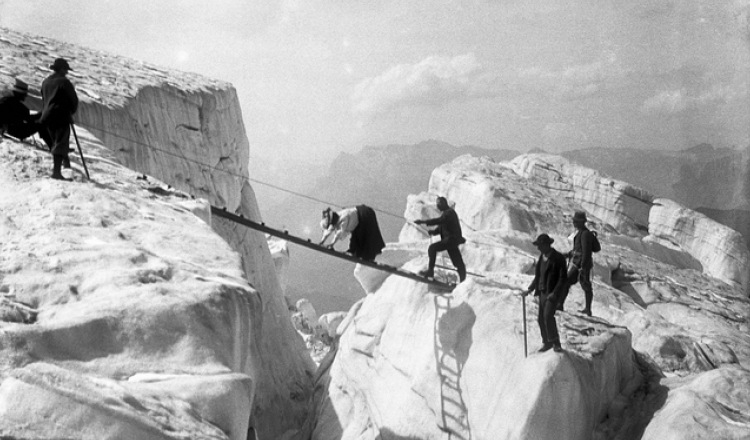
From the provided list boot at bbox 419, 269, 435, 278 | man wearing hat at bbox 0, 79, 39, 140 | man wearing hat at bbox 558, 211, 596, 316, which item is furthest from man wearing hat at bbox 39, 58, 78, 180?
man wearing hat at bbox 558, 211, 596, 316

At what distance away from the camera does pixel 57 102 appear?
9.00 meters

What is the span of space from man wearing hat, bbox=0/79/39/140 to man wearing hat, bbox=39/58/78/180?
64.6 inches

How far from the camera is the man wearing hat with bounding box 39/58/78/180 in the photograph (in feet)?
28.9

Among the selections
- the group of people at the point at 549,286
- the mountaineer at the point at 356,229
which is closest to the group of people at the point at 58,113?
the mountaineer at the point at 356,229

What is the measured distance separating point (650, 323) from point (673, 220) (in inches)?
922

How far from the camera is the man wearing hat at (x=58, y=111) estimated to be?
8820mm

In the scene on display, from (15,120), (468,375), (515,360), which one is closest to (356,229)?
(468,375)

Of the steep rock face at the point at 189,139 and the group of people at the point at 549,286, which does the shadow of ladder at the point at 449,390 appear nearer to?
the group of people at the point at 549,286

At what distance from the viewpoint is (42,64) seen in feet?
53.1

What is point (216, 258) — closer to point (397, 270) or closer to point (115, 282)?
point (115, 282)

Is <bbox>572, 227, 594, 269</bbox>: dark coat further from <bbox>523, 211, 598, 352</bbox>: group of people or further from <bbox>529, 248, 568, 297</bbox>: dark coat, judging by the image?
<bbox>529, 248, 568, 297</bbox>: dark coat

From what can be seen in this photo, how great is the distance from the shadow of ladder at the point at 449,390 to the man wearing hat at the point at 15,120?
894cm

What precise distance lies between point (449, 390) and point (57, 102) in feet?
30.0

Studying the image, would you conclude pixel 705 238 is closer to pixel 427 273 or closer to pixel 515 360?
pixel 427 273
